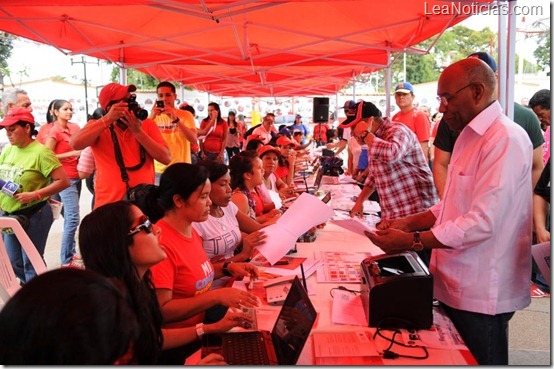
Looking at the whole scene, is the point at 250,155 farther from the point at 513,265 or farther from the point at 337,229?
the point at 513,265

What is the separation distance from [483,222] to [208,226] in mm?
1494

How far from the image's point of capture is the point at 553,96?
209 centimetres

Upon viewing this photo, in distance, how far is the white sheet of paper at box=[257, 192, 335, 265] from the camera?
8.29 feet

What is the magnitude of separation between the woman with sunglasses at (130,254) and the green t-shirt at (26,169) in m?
2.25

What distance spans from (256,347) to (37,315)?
3.07 feet

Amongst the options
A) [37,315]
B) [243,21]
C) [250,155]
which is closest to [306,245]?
[250,155]

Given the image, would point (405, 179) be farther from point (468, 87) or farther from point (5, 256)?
point (5, 256)

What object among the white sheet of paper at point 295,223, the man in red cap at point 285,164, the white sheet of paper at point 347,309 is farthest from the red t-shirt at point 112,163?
the man in red cap at point 285,164

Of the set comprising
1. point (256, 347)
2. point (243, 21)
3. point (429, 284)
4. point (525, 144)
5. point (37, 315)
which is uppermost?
point (243, 21)

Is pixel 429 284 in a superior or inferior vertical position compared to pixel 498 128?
inferior

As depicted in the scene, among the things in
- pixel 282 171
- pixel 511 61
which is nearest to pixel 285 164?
pixel 282 171

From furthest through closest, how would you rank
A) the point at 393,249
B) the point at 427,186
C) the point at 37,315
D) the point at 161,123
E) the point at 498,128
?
the point at 161,123 → the point at 427,186 → the point at 393,249 → the point at 498,128 → the point at 37,315

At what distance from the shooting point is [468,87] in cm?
183

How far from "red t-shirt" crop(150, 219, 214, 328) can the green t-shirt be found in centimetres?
189
